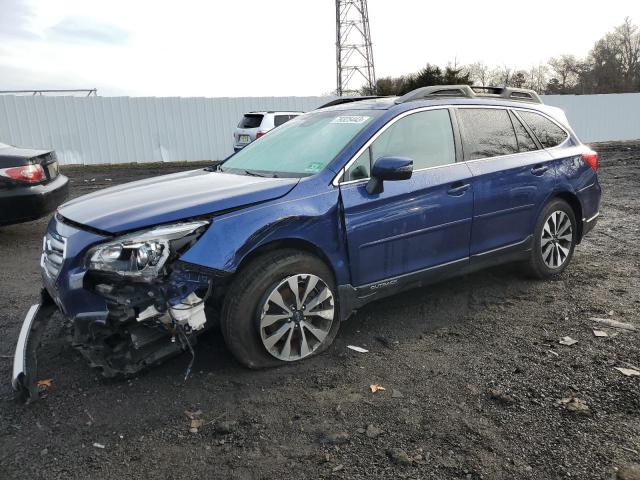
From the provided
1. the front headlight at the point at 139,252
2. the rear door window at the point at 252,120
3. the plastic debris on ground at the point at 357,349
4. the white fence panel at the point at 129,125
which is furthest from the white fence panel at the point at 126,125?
the plastic debris on ground at the point at 357,349

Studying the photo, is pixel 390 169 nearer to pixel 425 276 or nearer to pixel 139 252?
pixel 425 276

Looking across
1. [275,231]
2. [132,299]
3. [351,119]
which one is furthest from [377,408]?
[351,119]

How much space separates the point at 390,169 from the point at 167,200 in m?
1.42

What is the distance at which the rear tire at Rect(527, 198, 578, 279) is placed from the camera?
467 centimetres

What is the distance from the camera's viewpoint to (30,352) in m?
3.03

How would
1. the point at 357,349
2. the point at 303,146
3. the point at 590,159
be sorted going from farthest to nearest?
the point at 590,159 < the point at 303,146 < the point at 357,349

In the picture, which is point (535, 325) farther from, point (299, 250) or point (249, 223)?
point (249, 223)

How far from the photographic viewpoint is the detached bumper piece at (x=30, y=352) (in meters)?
2.82

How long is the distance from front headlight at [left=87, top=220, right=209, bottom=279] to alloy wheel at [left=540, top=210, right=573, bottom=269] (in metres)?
3.44

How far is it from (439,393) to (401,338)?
2.61 ft

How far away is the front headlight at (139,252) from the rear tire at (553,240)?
3304mm

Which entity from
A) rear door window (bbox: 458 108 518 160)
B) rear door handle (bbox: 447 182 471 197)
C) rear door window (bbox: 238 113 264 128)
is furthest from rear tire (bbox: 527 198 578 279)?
rear door window (bbox: 238 113 264 128)

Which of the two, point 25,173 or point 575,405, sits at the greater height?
point 25,173

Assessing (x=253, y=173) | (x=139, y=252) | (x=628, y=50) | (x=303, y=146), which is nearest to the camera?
(x=139, y=252)
